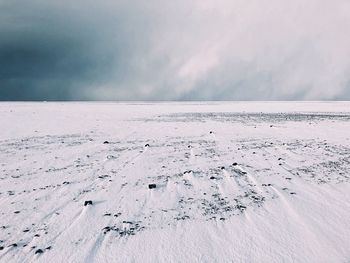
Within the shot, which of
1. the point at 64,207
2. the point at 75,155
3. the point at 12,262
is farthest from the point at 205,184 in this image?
the point at 75,155

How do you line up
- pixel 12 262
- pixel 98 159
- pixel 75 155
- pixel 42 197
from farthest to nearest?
pixel 75 155, pixel 98 159, pixel 42 197, pixel 12 262

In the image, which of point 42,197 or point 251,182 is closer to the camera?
point 42,197

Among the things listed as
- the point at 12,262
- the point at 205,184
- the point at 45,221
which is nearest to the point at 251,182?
the point at 205,184

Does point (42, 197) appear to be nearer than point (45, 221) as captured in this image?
No

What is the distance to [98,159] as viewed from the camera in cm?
1298

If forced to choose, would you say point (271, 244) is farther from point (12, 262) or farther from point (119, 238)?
point (12, 262)

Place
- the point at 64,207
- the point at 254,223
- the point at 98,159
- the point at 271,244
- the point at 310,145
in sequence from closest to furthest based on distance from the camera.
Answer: the point at 271,244 < the point at 254,223 < the point at 64,207 < the point at 98,159 < the point at 310,145

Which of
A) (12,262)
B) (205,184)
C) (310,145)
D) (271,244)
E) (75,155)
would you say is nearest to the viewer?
(12,262)

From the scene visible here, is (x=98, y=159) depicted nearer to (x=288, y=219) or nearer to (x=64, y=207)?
(x=64, y=207)

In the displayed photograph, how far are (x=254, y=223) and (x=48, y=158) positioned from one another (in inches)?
363

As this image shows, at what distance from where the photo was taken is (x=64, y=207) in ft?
25.5

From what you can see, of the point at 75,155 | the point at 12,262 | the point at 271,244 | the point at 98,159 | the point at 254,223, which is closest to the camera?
the point at 12,262

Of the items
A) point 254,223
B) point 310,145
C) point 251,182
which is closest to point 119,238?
point 254,223

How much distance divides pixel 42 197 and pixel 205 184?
4060 mm
